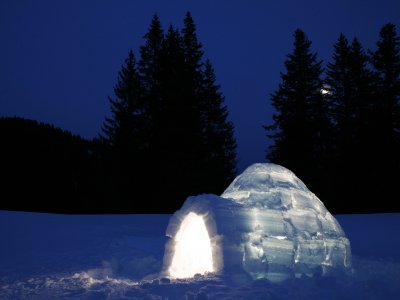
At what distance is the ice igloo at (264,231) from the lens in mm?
5754

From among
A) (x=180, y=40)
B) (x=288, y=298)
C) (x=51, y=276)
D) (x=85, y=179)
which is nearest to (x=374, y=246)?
(x=288, y=298)

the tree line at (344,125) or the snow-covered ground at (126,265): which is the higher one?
the tree line at (344,125)

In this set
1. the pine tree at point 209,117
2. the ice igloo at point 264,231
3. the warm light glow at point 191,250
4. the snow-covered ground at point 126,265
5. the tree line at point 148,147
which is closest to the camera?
the snow-covered ground at point 126,265

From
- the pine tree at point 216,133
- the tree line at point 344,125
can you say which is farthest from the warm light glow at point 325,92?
the pine tree at point 216,133

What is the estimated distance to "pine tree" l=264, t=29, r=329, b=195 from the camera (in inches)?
878

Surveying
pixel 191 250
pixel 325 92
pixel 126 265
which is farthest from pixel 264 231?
pixel 325 92

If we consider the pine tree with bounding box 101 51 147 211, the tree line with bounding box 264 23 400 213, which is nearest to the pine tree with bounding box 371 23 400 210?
the tree line with bounding box 264 23 400 213

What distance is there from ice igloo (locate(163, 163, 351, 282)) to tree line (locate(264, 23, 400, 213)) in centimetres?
1475

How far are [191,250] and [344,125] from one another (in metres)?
17.8

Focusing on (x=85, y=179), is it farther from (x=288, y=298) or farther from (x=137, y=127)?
(x=288, y=298)

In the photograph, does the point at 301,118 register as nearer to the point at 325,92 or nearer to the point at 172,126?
the point at 325,92

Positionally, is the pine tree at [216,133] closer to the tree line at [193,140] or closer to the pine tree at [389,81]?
the tree line at [193,140]

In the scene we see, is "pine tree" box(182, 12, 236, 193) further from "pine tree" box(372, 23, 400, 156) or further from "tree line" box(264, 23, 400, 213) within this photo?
"pine tree" box(372, 23, 400, 156)

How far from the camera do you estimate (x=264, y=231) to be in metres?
5.99
